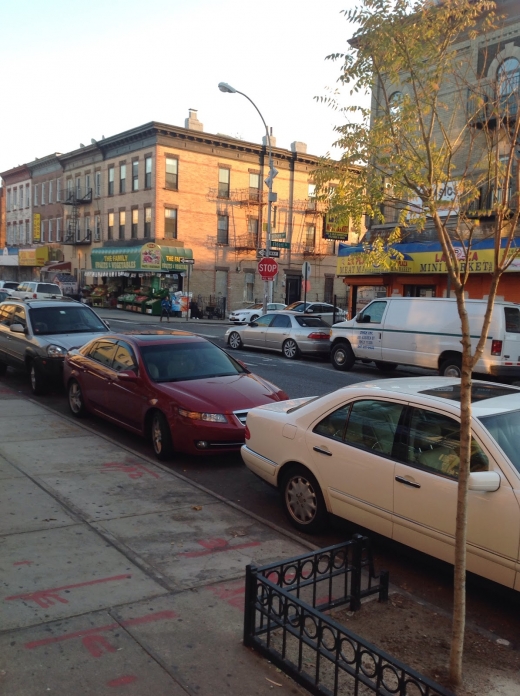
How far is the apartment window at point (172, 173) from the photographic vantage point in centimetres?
4269

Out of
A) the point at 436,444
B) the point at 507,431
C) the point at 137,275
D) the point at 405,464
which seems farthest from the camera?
the point at 137,275

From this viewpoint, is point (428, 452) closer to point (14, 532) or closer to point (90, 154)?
point (14, 532)

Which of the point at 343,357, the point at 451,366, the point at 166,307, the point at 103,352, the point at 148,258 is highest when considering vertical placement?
the point at 148,258

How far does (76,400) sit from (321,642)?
7.62 m

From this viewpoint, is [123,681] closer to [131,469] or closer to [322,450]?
[322,450]

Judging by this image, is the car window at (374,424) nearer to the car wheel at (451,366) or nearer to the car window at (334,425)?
the car window at (334,425)

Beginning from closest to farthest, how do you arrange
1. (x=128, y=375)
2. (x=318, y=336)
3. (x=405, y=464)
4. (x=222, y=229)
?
(x=405, y=464), (x=128, y=375), (x=318, y=336), (x=222, y=229)

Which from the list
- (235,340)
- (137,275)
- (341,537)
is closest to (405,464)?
(341,537)

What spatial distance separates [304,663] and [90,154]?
1961 inches

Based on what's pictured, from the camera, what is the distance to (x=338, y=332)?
1827 centimetres

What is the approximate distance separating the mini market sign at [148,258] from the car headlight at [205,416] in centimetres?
3398

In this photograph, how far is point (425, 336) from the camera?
15.8m

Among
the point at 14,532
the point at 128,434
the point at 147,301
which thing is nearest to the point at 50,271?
the point at 147,301

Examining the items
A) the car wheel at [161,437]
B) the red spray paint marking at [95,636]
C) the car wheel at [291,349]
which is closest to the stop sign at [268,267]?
the car wheel at [291,349]
